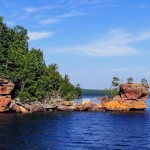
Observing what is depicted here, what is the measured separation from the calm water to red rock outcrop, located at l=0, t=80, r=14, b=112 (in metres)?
22.9

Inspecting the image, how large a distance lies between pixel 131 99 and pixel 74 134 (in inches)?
2929

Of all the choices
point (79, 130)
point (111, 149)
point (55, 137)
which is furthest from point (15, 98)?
point (111, 149)

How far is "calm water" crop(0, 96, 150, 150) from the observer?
73.4 m

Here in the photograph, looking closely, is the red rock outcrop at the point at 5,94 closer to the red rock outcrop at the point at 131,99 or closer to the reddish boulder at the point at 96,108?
the reddish boulder at the point at 96,108

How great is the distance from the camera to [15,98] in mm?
146750

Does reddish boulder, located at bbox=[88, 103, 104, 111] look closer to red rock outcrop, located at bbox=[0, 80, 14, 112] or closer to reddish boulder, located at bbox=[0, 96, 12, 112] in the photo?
red rock outcrop, located at bbox=[0, 80, 14, 112]

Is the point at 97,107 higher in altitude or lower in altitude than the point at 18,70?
lower

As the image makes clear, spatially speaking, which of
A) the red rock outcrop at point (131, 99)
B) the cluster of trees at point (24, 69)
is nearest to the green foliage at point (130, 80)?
the red rock outcrop at point (131, 99)

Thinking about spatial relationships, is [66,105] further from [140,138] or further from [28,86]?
[140,138]

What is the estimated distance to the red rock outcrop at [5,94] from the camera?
450 ft

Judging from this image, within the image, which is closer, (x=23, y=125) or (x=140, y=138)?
(x=140, y=138)

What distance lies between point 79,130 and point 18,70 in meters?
60.5

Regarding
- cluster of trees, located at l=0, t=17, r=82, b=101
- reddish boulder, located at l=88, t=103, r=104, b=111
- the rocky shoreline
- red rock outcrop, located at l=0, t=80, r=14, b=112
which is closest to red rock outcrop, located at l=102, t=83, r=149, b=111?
the rocky shoreline

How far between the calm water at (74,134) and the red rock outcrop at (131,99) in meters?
36.8
